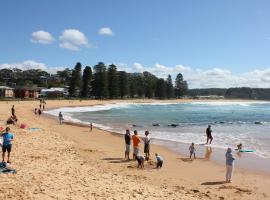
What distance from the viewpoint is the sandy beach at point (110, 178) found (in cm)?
1058

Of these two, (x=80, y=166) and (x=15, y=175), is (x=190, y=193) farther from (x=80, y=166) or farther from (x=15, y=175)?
(x=15, y=175)

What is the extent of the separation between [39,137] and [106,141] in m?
4.38

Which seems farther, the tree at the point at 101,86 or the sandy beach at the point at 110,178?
the tree at the point at 101,86

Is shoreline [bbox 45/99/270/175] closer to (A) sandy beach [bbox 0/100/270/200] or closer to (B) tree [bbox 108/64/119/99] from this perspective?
(A) sandy beach [bbox 0/100/270/200]

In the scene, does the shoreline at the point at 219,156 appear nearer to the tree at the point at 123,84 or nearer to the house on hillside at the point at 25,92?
the house on hillside at the point at 25,92

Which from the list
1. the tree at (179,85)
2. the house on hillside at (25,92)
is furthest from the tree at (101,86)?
the tree at (179,85)

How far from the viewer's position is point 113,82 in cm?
11844

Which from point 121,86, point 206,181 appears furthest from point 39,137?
point 121,86

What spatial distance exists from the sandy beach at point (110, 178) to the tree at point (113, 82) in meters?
99.5

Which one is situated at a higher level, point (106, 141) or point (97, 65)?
point (97, 65)

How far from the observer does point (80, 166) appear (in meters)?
14.3

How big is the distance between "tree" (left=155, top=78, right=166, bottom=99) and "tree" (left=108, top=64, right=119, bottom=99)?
115 feet

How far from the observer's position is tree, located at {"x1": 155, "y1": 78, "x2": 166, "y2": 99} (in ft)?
495

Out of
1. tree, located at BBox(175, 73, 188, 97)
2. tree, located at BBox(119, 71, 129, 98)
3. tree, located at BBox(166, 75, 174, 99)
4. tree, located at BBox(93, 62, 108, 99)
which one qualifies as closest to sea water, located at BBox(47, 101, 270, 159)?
tree, located at BBox(93, 62, 108, 99)
